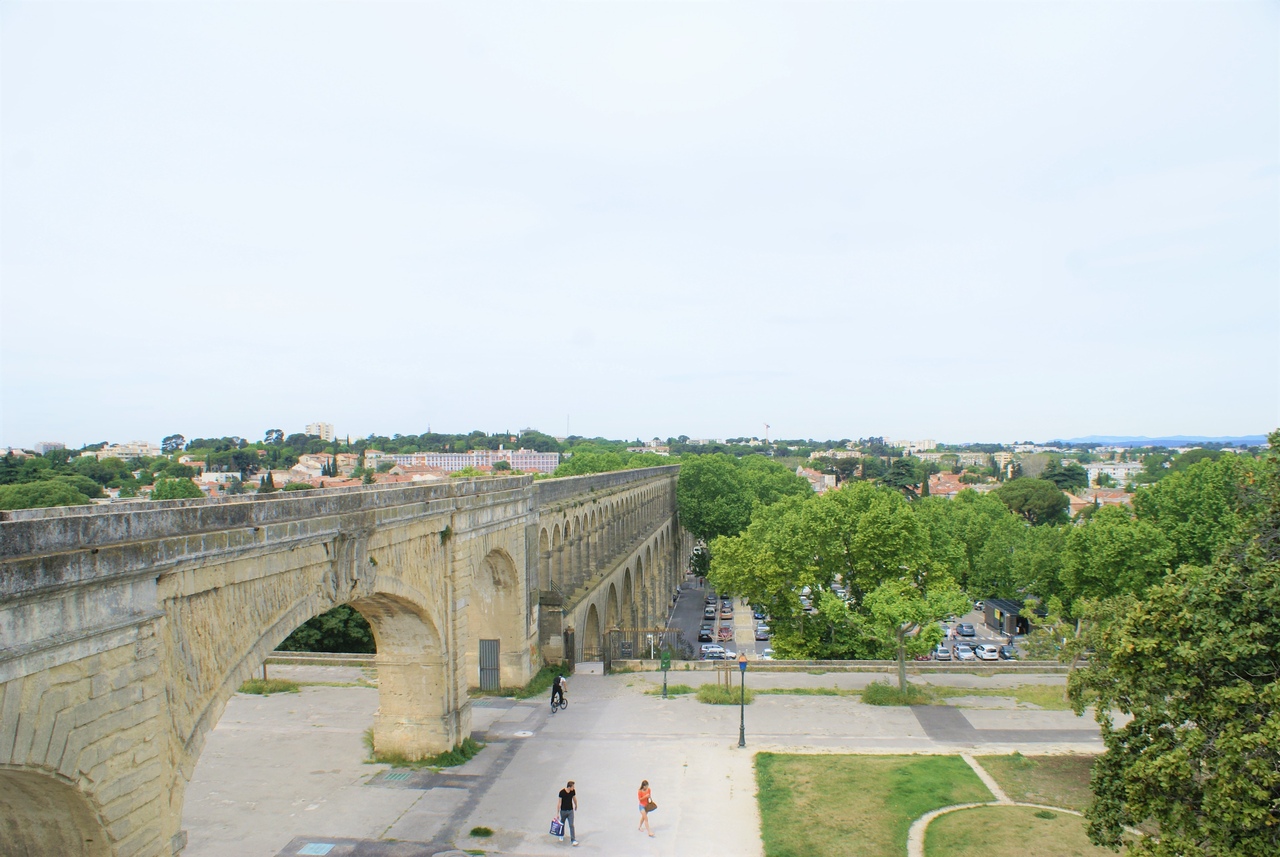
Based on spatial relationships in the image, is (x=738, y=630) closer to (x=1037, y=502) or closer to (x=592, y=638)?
(x=592, y=638)

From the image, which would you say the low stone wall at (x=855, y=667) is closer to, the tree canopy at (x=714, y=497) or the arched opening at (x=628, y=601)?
the arched opening at (x=628, y=601)

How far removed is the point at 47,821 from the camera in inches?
329

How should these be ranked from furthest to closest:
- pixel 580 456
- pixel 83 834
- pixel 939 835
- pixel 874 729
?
1. pixel 580 456
2. pixel 874 729
3. pixel 939 835
4. pixel 83 834

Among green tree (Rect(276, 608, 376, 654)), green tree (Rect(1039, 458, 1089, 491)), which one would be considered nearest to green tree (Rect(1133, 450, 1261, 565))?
green tree (Rect(276, 608, 376, 654))

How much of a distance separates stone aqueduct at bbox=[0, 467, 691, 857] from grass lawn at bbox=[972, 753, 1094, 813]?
12.8m

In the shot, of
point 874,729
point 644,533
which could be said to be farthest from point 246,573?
point 644,533

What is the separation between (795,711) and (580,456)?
220 feet

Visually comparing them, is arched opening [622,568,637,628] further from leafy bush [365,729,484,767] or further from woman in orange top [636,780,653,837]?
woman in orange top [636,780,653,837]

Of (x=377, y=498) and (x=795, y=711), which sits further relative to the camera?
(x=795, y=711)

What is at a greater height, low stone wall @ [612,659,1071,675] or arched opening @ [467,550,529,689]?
arched opening @ [467,550,529,689]

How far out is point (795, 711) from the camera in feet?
73.5

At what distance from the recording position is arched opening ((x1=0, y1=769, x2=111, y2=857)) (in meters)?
8.10

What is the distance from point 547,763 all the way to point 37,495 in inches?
2000

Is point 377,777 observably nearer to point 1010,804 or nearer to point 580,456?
point 1010,804
